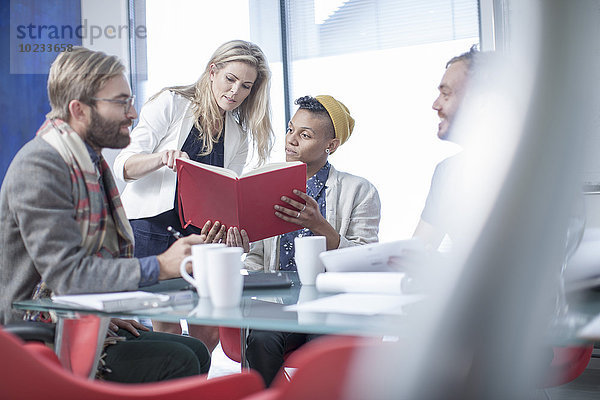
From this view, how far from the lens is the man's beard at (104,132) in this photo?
1596 mm

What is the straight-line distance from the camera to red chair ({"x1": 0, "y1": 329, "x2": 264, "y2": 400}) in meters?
0.98

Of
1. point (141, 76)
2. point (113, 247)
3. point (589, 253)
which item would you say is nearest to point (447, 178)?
A: point (589, 253)

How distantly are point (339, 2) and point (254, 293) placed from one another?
3.15 m

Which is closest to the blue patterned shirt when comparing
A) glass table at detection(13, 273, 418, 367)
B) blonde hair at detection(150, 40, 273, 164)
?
blonde hair at detection(150, 40, 273, 164)

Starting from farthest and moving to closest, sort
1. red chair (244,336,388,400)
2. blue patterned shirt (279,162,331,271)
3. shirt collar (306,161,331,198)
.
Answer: shirt collar (306,161,331,198)
blue patterned shirt (279,162,331,271)
red chair (244,336,388,400)

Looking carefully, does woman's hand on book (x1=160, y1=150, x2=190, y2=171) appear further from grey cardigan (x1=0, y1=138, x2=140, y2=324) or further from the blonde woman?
grey cardigan (x1=0, y1=138, x2=140, y2=324)

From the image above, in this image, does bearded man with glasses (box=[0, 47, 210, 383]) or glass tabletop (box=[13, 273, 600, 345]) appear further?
bearded man with glasses (box=[0, 47, 210, 383])

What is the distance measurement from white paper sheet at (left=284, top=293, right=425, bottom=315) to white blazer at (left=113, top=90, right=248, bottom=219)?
1.29m

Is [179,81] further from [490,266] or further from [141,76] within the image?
[490,266]

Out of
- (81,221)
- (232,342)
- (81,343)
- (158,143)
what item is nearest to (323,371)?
(81,343)

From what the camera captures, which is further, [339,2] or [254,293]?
[339,2]

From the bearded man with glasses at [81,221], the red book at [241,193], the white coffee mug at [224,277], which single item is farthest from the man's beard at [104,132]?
the white coffee mug at [224,277]

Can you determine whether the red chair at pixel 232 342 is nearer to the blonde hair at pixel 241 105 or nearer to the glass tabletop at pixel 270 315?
the glass tabletop at pixel 270 315

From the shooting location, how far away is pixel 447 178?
2.03m
